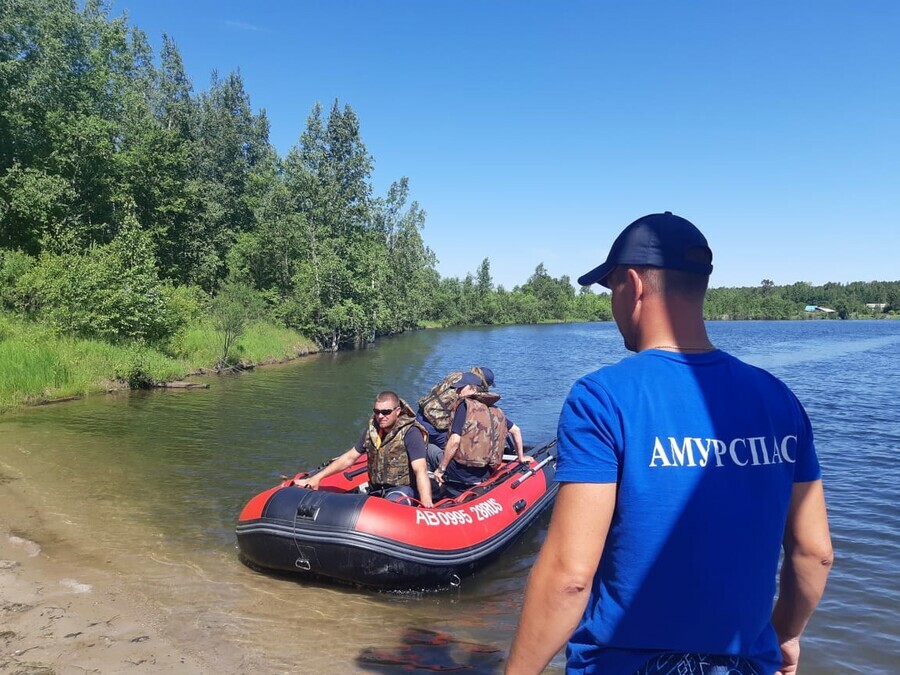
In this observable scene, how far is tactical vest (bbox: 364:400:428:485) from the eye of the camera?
6.28 m

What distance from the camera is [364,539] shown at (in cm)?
556

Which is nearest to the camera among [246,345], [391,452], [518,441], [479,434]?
[391,452]

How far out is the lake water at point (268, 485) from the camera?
480 centimetres

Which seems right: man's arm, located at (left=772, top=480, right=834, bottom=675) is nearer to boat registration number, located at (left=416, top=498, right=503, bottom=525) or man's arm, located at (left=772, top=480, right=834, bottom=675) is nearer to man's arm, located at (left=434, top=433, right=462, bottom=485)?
boat registration number, located at (left=416, top=498, right=503, bottom=525)

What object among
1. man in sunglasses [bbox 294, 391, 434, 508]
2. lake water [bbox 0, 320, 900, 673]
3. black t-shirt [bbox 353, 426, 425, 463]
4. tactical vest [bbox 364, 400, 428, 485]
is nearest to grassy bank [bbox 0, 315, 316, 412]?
lake water [bbox 0, 320, 900, 673]

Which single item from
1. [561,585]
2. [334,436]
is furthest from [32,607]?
[334,436]

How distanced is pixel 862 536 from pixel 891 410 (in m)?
10.8

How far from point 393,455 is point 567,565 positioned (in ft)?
16.6

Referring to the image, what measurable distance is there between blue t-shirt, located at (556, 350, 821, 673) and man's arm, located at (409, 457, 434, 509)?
4759mm

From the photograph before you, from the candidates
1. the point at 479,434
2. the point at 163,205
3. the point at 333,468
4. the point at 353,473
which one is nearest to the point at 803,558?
the point at 333,468

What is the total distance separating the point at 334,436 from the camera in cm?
1231

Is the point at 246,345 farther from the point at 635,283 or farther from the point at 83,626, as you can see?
the point at 635,283

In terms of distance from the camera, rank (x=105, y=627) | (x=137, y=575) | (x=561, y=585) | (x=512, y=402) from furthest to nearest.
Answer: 1. (x=512, y=402)
2. (x=137, y=575)
3. (x=105, y=627)
4. (x=561, y=585)

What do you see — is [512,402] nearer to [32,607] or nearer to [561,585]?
[32,607]
